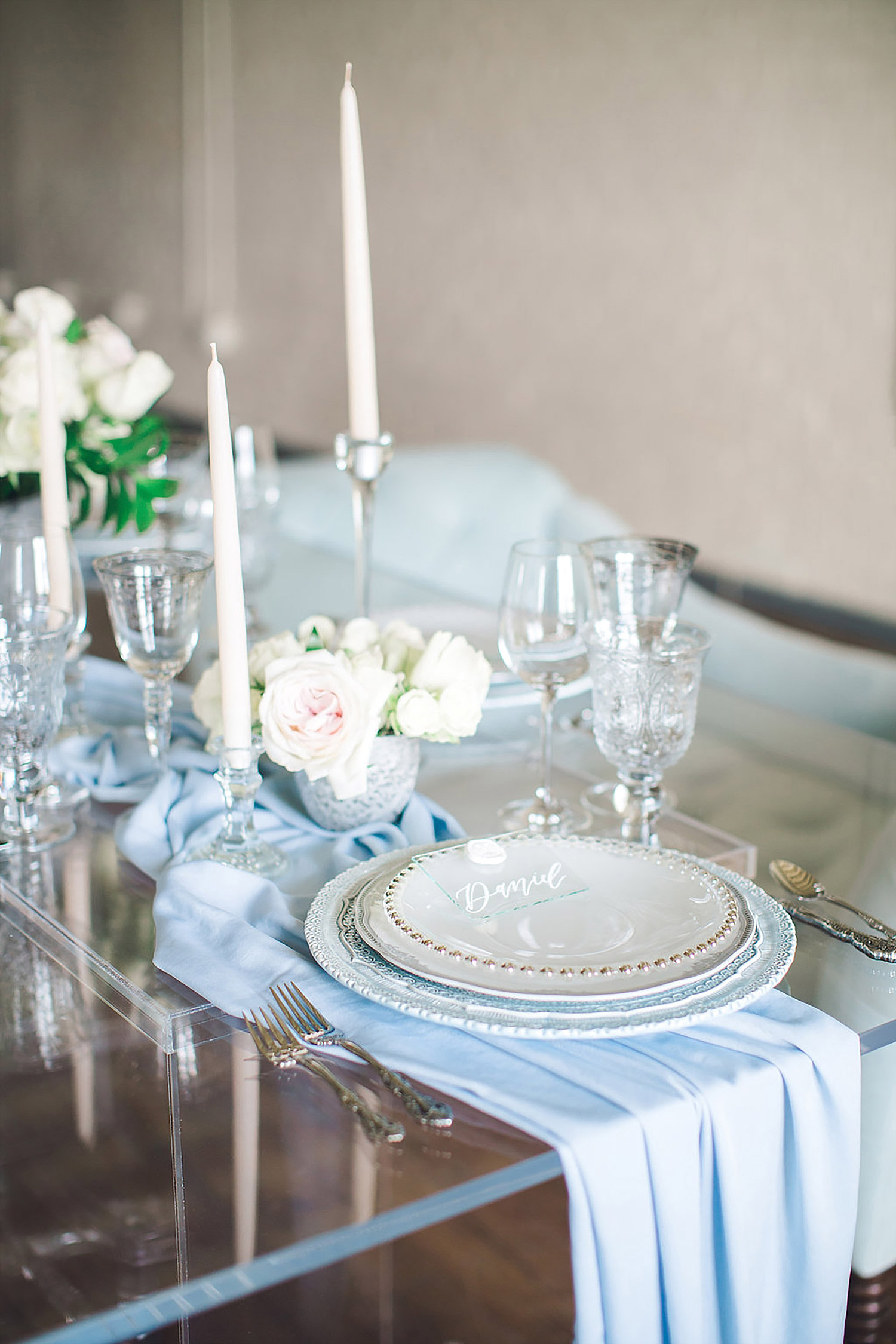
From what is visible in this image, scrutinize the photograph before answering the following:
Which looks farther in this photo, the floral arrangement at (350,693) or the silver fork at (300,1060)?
the floral arrangement at (350,693)

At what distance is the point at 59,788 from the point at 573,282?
8.50 ft

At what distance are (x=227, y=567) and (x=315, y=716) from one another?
10 centimetres

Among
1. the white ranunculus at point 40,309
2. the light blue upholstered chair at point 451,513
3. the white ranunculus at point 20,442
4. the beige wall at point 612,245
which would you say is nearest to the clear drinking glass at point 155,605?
the white ranunculus at point 20,442

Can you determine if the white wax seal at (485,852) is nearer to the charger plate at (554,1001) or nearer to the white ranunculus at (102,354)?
the charger plate at (554,1001)

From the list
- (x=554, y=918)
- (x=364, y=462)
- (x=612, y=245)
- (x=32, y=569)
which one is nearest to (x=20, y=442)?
(x=32, y=569)

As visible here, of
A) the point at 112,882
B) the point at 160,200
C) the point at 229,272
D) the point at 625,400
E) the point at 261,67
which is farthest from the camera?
the point at 160,200

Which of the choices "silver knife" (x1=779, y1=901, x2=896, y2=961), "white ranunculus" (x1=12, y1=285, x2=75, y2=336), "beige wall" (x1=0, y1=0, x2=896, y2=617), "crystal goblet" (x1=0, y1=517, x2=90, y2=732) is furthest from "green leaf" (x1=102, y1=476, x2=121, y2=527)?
"beige wall" (x1=0, y1=0, x2=896, y2=617)

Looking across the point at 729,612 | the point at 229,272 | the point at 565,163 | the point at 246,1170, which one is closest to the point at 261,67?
the point at 229,272

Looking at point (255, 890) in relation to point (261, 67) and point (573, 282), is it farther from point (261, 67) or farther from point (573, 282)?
point (261, 67)

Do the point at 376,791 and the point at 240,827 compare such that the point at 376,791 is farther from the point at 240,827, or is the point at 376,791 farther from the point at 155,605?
the point at 155,605

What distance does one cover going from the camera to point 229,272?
4.61 m

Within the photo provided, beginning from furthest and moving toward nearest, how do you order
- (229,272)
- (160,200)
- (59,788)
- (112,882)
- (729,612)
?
1. (160,200)
2. (229,272)
3. (729,612)
4. (59,788)
5. (112,882)

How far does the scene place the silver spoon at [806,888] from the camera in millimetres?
717

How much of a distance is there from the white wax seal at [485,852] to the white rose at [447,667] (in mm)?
120
